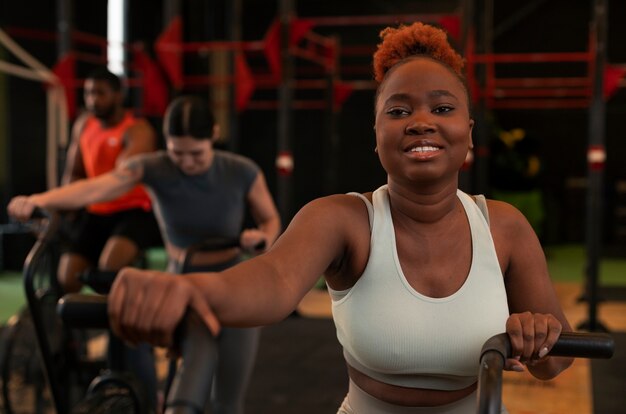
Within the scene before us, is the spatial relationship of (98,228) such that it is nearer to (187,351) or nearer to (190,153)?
(190,153)

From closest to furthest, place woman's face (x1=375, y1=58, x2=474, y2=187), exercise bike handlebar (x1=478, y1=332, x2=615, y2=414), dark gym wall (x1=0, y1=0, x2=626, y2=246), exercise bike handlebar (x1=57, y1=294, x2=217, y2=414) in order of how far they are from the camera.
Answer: exercise bike handlebar (x1=57, y1=294, x2=217, y2=414) < exercise bike handlebar (x1=478, y1=332, x2=615, y2=414) < woman's face (x1=375, y1=58, x2=474, y2=187) < dark gym wall (x1=0, y1=0, x2=626, y2=246)

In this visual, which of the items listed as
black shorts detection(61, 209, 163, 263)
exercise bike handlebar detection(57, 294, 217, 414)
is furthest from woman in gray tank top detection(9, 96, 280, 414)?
exercise bike handlebar detection(57, 294, 217, 414)

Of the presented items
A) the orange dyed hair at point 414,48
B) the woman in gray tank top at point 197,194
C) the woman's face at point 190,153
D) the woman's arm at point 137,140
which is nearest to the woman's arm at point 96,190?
the woman in gray tank top at point 197,194

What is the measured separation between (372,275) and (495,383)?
1.32ft

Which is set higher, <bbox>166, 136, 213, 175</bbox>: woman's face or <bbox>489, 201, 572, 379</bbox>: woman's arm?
<bbox>166, 136, 213, 175</bbox>: woman's face

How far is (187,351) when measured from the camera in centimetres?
71

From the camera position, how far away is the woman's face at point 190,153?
254 centimetres

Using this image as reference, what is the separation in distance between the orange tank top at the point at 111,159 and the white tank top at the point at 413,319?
2.24m

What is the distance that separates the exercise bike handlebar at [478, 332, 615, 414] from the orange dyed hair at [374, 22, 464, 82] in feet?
1.73

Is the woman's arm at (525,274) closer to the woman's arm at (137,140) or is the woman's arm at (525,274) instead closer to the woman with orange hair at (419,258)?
the woman with orange hair at (419,258)

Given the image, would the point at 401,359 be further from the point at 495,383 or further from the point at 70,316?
the point at 70,316

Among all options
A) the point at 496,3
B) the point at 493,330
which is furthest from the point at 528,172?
the point at 493,330

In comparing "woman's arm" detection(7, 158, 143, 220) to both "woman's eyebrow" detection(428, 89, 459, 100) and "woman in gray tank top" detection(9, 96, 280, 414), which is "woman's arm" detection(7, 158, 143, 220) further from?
"woman's eyebrow" detection(428, 89, 459, 100)

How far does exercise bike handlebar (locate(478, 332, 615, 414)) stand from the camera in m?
0.92
